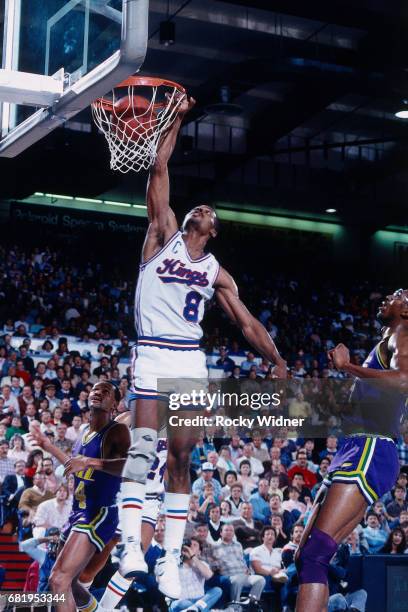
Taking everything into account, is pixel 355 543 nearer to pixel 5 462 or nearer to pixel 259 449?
pixel 259 449

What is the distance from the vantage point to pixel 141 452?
20.7 ft

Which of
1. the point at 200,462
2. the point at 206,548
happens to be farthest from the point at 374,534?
the point at 206,548

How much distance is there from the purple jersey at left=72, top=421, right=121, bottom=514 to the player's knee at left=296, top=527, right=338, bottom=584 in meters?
1.86

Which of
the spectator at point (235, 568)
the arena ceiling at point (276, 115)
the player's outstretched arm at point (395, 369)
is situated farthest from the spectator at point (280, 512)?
the arena ceiling at point (276, 115)

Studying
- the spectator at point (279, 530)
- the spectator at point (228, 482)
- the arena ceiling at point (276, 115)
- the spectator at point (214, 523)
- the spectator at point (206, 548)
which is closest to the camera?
the spectator at point (206, 548)

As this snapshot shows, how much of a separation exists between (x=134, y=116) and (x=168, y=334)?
1.59 meters

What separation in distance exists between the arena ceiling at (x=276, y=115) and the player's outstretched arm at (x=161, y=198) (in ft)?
22.5

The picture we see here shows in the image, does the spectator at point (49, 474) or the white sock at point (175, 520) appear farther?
the spectator at point (49, 474)

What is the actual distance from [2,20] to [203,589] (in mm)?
5517

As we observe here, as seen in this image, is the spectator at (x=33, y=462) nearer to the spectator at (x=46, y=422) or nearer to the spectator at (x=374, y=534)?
the spectator at (x=46, y=422)

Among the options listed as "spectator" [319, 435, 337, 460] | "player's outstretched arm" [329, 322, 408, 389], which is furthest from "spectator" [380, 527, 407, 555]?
"player's outstretched arm" [329, 322, 408, 389]

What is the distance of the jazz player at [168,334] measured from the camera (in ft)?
20.5

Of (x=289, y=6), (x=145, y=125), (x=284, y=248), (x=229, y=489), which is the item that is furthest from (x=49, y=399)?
(x=284, y=248)

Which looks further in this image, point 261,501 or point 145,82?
point 261,501
